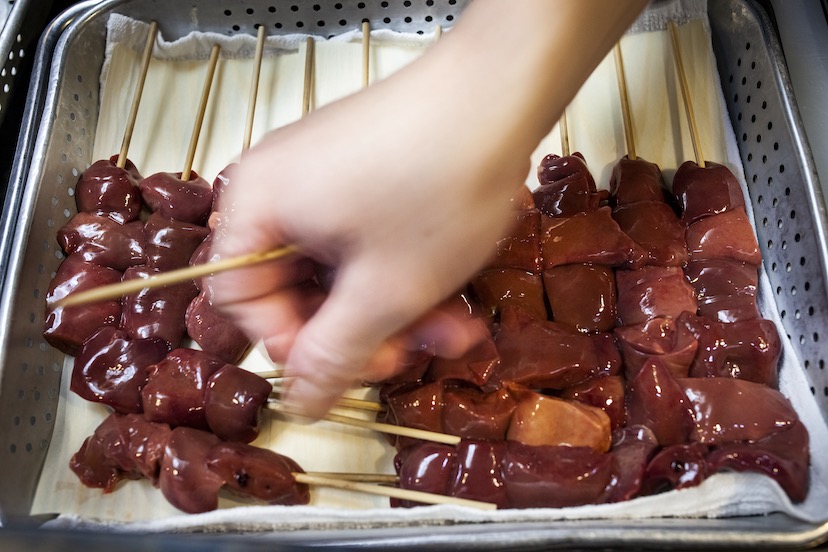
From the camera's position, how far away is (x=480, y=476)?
64.4 inches

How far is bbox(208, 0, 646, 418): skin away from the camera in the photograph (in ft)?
3.58

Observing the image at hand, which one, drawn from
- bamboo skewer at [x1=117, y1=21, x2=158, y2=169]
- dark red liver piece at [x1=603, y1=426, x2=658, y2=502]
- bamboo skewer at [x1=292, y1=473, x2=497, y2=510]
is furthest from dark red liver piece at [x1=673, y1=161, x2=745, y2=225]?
bamboo skewer at [x1=117, y1=21, x2=158, y2=169]

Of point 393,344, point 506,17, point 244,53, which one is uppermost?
point 244,53

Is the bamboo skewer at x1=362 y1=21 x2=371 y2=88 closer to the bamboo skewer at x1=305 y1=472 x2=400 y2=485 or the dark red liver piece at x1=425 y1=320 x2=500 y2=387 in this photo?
the dark red liver piece at x1=425 y1=320 x2=500 y2=387

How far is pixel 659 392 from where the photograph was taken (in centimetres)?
168

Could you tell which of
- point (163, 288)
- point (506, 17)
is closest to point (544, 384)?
point (506, 17)

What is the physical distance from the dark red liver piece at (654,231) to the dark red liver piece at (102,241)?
1.53 meters

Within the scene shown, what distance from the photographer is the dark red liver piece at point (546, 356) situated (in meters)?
1.75

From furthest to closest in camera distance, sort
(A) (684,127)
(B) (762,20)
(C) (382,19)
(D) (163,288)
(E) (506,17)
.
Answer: (C) (382,19) < (A) (684,127) < (B) (762,20) < (D) (163,288) < (E) (506,17)

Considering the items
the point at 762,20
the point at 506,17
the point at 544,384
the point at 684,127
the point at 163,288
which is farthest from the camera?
the point at 684,127

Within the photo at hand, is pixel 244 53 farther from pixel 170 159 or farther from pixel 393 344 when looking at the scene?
pixel 393 344

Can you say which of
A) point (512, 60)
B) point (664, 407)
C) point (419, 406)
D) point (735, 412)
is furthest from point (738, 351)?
point (512, 60)

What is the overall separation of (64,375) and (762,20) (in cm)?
250

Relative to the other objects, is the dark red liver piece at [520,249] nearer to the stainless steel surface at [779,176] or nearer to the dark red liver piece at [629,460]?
the dark red liver piece at [629,460]
